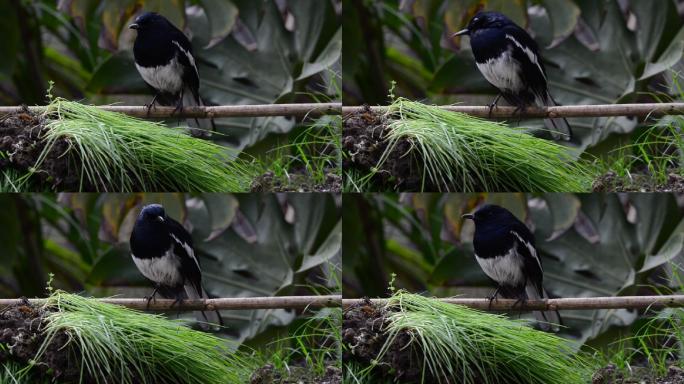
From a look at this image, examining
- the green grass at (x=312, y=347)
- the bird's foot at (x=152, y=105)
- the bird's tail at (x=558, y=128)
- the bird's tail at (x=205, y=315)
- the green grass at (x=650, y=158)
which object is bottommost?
the green grass at (x=312, y=347)

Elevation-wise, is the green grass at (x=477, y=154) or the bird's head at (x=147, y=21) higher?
the bird's head at (x=147, y=21)

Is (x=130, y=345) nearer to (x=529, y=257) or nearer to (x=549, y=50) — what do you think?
(x=529, y=257)

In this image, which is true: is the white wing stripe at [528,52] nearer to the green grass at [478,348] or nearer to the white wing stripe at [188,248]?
the green grass at [478,348]

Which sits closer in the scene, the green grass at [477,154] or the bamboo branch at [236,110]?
the green grass at [477,154]

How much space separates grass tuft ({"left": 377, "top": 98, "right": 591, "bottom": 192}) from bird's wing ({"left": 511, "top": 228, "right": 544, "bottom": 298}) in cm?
20

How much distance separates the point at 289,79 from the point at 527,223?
1208 mm

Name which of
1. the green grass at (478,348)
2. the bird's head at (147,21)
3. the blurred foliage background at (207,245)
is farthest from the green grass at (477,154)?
the bird's head at (147,21)

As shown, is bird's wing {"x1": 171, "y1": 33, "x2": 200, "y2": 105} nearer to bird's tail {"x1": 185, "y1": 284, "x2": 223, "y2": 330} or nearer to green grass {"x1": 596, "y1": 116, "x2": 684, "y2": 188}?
bird's tail {"x1": 185, "y1": 284, "x2": 223, "y2": 330}

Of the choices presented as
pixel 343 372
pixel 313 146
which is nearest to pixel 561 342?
pixel 343 372

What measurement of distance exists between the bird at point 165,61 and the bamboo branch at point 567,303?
1.15m

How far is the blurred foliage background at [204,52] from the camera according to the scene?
436 centimetres

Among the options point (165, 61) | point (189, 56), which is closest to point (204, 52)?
point (189, 56)

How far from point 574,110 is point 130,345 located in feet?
6.80

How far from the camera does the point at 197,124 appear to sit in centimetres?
434
